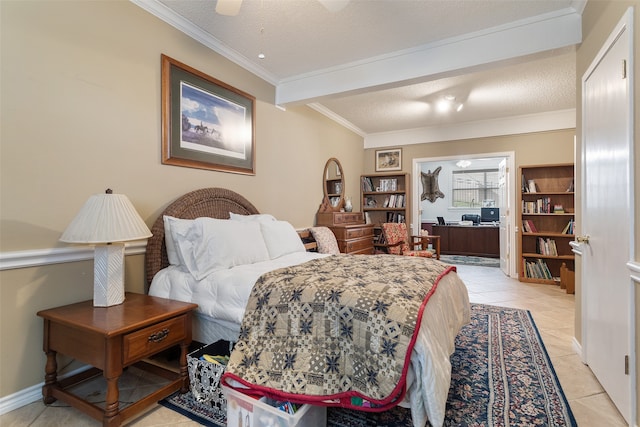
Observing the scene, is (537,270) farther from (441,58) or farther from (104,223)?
(104,223)

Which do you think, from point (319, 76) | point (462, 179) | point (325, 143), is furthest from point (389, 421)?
point (462, 179)

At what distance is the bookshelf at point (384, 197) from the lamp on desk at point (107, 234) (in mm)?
4497

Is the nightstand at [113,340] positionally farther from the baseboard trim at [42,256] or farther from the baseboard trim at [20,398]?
the baseboard trim at [42,256]

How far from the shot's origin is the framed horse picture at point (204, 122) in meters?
2.49

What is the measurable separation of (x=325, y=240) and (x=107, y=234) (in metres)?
2.70

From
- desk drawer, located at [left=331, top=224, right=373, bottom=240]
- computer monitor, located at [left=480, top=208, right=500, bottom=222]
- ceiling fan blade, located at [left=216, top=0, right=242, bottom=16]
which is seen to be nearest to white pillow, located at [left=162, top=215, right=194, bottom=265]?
ceiling fan blade, located at [left=216, top=0, right=242, bottom=16]

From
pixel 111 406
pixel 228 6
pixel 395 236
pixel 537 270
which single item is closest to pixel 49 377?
pixel 111 406

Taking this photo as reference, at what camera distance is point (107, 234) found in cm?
170

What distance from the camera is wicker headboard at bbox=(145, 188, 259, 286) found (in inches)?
91.1

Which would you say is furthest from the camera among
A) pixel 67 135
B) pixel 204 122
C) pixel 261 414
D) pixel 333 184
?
pixel 333 184

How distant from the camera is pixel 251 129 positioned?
10.9ft

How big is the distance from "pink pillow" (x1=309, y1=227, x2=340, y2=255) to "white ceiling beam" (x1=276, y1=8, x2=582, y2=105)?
5.43 feet

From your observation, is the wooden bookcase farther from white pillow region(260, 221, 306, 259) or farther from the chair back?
white pillow region(260, 221, 306, 259)

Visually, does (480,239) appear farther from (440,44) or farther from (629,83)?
(629,83)
